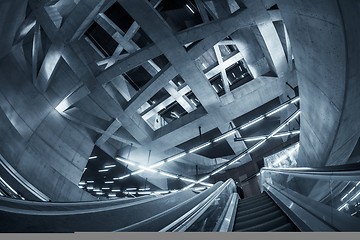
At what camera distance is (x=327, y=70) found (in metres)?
5.23

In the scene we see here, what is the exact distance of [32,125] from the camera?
1006 centimetres

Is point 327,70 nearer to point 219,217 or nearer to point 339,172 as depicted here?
point 339,172

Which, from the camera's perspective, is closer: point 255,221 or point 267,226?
point 267,226

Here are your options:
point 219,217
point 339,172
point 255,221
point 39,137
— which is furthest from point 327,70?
point 39,137

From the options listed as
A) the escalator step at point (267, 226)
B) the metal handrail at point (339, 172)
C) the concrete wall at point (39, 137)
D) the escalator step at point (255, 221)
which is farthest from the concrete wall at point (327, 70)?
the concrete wall at point (39, 137)

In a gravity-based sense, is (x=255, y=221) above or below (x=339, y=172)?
below

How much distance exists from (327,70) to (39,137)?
11.3 metres

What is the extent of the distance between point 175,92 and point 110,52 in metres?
5.59

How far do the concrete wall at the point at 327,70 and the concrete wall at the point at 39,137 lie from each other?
10.0 meters

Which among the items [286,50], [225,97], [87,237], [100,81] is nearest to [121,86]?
[100,81]

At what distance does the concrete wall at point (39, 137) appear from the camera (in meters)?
8.80

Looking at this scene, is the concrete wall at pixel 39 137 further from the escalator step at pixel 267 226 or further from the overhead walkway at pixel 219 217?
the escalator step at pixel 267 226

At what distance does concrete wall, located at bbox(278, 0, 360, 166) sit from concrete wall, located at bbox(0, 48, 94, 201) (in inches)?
395

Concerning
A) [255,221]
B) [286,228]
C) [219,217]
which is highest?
[219,217]
